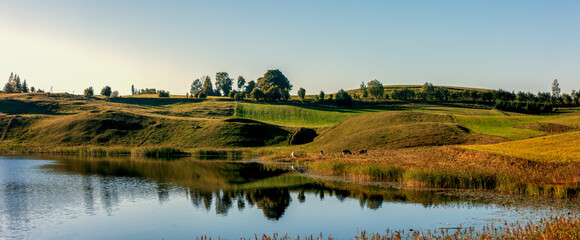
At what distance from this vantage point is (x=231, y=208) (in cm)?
3108

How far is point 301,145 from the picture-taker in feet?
311

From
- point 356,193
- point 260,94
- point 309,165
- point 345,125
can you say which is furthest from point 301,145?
point 260,94

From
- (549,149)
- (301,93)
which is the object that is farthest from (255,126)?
(301,93)

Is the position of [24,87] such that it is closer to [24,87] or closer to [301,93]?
[24,87]

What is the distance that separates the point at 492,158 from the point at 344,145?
3910 cm

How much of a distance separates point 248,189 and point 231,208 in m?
9.49

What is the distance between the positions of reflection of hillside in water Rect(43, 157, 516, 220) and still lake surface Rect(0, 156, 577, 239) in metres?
0.08

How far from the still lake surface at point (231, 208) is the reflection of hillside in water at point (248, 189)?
0.08 meters

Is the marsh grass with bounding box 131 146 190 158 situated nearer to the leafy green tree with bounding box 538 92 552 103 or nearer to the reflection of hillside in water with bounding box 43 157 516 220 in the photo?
the reflection of hillside in water with bounding box 43 157 516 220

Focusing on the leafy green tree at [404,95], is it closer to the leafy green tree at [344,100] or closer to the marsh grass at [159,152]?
the leafy green tree at [344,100]

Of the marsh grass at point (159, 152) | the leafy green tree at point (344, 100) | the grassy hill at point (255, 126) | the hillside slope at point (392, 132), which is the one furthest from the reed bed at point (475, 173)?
the leafy green tree at point (344, 100)

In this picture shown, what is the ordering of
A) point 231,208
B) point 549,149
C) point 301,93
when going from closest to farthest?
point 231,208 → point 549,149 → point 301,93

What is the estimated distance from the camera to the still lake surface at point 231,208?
2444cm

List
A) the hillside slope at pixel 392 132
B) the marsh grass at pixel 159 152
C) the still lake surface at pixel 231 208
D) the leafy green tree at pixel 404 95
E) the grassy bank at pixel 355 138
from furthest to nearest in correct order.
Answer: the leafy green tree at pixel 404 95, the marsh grass at pixel 159 152, the hillside slope at pixel 392 132, the grassy bank at pixel 355 138, the still lake surface at pixel 231 208
